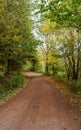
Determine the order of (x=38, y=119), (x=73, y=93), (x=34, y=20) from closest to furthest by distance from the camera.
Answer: (x=38, y=119)
(x=73, y=93)
(x=34, y=20)

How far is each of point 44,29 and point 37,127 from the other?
104 feet

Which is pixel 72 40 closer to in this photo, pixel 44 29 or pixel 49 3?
pixel 49 3

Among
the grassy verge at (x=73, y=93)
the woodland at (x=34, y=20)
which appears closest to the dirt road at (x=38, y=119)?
the grassy verge at (x=73, y=93)

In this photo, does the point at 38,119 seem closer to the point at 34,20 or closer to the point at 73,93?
the point at 73,93

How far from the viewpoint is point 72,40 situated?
22750mm

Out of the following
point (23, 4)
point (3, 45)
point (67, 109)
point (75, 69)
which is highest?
point (23, 4)

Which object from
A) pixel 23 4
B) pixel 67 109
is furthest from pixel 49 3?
pixel 23 4

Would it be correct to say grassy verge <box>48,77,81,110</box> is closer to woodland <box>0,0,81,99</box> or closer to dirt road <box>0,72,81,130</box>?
woodland <box>0,0,81,99</box>

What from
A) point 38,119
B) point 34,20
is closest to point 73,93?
point 38,119

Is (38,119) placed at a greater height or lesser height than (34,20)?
lesser

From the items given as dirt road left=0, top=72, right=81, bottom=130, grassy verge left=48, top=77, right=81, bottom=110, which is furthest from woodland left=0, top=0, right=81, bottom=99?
dirt road left=0, top=72, right=81, bottom=130

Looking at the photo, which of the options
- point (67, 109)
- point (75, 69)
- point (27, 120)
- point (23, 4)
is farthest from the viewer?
point (75, 69)

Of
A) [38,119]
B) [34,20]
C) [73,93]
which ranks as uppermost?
[34,20]

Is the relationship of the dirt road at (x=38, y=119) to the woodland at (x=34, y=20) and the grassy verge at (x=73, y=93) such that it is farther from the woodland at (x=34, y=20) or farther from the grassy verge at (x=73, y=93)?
the woodland at (x=34, y=20)
